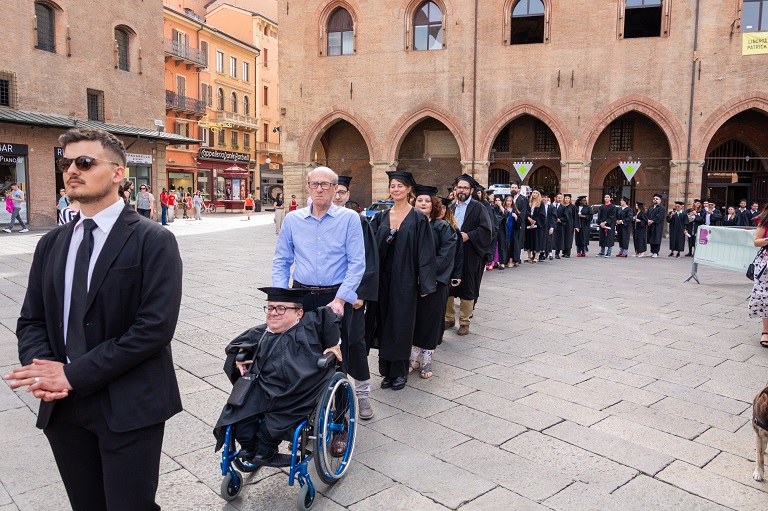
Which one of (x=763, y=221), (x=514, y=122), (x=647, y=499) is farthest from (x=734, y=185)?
(x=647, y=499)

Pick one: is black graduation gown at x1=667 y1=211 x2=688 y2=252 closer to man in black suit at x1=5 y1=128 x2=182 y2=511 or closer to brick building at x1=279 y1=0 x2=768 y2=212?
brick building at x1=279 y1=0 x2=768 y2=212

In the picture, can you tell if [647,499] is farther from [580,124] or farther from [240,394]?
[580,124]

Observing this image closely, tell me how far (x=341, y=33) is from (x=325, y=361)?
1006 inches

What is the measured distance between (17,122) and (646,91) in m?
23.8

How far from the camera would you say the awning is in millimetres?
22172

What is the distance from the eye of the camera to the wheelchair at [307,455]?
317 cm

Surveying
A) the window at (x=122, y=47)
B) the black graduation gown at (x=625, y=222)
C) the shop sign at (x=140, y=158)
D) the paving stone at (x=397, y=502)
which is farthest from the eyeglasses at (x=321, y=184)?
the window at (x=122, y=47)

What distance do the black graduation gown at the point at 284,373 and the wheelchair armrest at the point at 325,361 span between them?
0.10ft

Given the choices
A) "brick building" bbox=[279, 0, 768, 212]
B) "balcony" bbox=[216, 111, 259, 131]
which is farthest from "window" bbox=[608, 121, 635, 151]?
"balcony" bbox=[216, 111, 259, 131]

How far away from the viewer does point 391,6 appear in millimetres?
25500

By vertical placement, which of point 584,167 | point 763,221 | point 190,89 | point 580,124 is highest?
point 190,89

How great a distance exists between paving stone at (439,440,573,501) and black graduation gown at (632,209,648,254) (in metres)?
15.4

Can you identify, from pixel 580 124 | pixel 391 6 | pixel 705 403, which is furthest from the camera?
pixel 391 6

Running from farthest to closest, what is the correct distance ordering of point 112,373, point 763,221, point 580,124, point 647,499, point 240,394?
point 580,124 < point 763,221 < point 647,499 < point 240,394 < point 112,373
